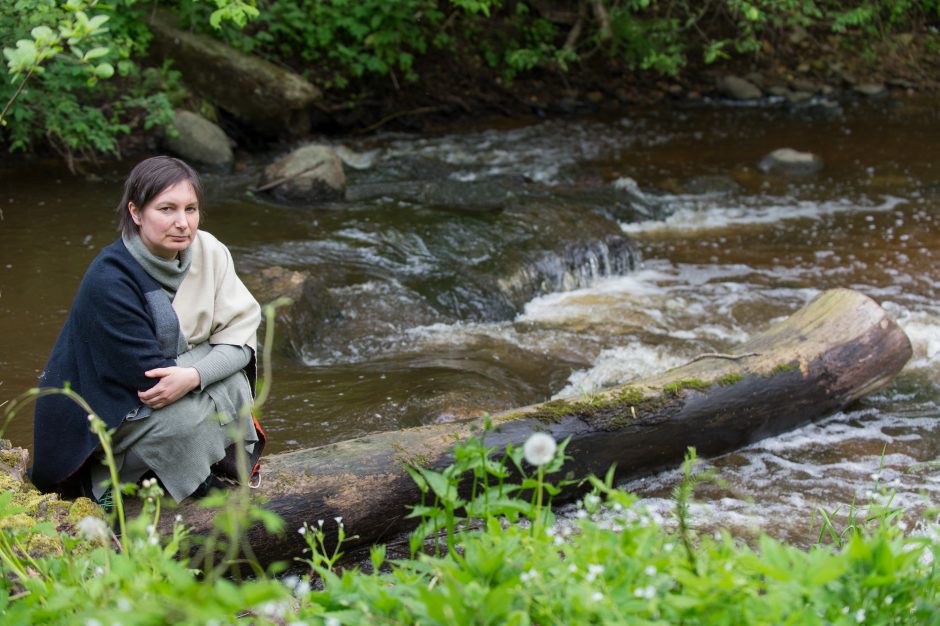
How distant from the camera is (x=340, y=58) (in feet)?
42.2

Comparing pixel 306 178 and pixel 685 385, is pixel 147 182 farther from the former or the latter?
pixel 306 178

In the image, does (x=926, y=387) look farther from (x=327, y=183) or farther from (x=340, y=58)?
(x=340, y=58)

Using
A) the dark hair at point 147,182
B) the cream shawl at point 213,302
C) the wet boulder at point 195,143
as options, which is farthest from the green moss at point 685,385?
the wet boulder at point 195,143

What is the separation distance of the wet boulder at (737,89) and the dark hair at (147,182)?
1401 centimetres

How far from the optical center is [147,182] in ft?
10.6

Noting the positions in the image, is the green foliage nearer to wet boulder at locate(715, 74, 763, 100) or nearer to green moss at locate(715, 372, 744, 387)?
green moss at locate(715, 372, 744, 387)

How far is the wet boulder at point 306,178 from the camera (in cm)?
981

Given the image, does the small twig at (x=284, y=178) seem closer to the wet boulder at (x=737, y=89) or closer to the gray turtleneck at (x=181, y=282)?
the gray turtleneck at (x=181, y=282)

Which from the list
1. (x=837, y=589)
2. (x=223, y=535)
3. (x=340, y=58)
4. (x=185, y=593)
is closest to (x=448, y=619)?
(x=185, y=593)

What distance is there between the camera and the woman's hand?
3209mm

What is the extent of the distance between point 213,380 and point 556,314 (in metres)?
4.89

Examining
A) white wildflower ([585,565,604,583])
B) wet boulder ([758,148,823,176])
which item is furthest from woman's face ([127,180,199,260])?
wet boulder ([758,148,823,176])

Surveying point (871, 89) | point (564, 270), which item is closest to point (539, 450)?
point (564, 270)

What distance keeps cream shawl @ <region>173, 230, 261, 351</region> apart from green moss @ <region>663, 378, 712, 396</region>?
7.62 feet
